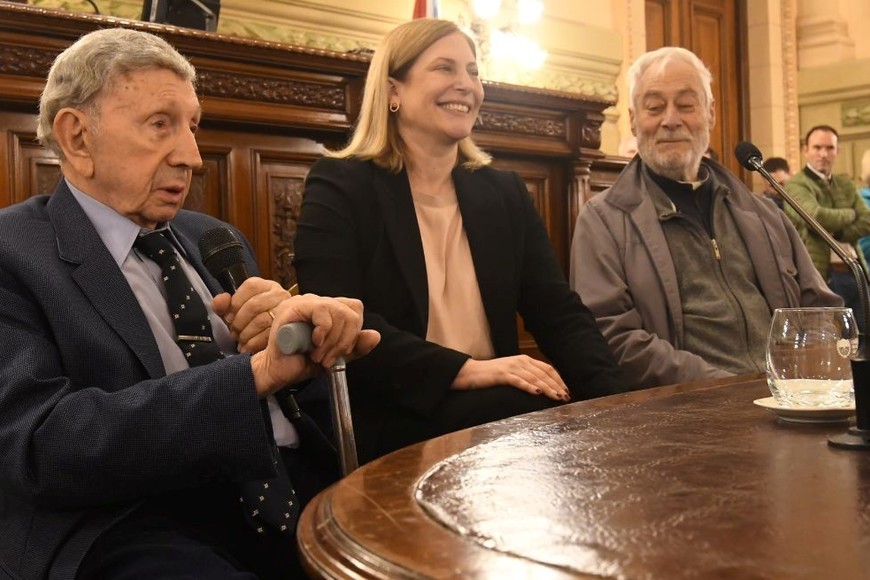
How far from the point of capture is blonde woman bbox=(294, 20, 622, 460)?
1.84m

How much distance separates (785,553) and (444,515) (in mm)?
252

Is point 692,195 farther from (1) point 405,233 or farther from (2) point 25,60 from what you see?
(2) point 25,60

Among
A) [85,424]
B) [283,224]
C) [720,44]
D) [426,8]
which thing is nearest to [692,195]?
[283,224]

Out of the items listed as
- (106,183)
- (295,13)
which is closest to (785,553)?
(106,183)

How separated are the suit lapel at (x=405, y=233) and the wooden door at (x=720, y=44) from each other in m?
6.45

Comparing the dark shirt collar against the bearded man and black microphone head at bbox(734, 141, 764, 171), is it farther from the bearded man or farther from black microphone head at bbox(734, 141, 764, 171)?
black microphone head at bbox(734, 141, 764, 171)

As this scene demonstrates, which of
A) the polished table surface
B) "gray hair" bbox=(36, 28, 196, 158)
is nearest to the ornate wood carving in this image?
"gray hair" bbox=(36, 28, 196, 158)

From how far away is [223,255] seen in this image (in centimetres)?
137

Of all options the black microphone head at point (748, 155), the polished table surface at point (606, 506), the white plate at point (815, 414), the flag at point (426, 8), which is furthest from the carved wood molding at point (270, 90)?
the flag at point (426, 8)

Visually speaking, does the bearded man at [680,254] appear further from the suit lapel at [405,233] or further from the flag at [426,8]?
the flag at [426,8]

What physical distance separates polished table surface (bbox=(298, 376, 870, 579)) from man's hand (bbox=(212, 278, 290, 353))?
357 millimetres

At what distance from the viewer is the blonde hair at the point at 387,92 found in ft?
7.33

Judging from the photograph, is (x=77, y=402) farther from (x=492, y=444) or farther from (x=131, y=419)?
(x=492, y=444)

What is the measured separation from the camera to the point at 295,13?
17.5 feet
